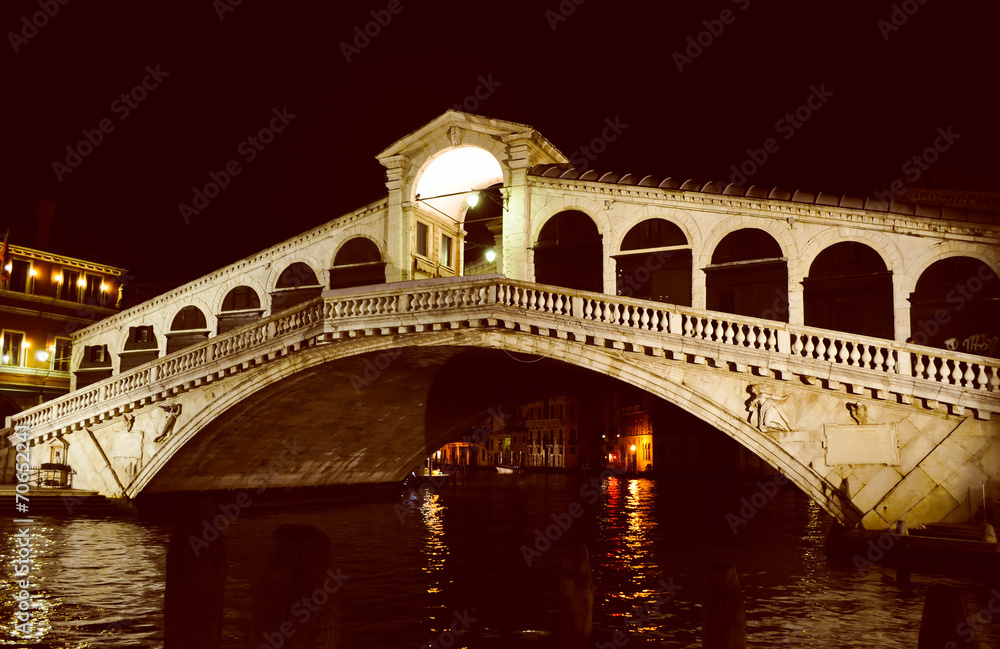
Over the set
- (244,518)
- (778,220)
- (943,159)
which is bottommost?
(244,518)

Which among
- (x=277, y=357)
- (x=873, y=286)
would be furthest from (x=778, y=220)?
(x=277, y=357)

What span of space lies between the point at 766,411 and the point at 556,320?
194 inches

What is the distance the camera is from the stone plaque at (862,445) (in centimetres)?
1553

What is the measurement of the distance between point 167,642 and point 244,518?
19.3 m

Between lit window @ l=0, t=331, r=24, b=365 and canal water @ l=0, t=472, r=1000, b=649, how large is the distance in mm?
18042

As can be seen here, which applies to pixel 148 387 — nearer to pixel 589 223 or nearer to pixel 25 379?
pixel 589 223

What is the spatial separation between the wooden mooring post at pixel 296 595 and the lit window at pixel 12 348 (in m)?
37.8

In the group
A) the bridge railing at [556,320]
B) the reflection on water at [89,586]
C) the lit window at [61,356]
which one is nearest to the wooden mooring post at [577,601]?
the reflection on water at [89,586]

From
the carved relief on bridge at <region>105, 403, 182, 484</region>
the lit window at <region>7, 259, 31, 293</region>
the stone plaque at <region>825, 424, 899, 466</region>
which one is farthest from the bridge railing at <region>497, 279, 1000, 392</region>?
the lit window at <region>7, 259, 31, 293</region>

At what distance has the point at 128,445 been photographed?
2364 cm

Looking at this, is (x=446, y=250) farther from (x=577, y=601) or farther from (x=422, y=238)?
(x=577, y=601)

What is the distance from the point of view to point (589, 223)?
22.6m

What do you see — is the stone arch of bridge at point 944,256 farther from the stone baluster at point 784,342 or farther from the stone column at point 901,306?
the stone baluster at point 784,342

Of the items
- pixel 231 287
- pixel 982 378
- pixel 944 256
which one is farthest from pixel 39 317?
pixel 982 378
